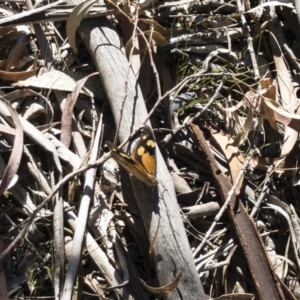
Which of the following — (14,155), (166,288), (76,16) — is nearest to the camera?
(166,288)

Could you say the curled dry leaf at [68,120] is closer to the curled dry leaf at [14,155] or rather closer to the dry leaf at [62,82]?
the dry leaf at [62,82]

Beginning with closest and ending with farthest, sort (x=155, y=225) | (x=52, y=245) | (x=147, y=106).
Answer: (x=155, y=225), (x=52, y=245), (x=147, y=106)

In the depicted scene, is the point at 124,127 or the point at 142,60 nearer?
the point at 124,127

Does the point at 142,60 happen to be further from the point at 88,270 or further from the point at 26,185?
the point at 88,270

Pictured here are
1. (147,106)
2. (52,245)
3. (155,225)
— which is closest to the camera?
(155,225)

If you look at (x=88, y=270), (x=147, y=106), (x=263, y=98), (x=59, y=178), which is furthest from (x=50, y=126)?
(x=263, y=98)

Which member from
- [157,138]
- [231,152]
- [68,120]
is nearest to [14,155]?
[68,120]

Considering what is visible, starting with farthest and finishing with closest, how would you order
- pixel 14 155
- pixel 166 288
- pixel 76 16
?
1. pixel 76 16
2. pixel 14 155
3. pixel 166 288

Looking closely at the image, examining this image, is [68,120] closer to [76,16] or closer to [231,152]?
[76,16]

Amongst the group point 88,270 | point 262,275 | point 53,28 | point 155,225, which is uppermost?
point 53,28
